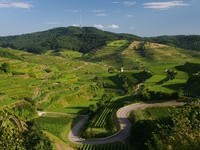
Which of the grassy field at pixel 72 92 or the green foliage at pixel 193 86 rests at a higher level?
the green foliage at pixel 193 86

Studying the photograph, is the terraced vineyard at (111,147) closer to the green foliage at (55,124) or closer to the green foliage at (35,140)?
the green foliage at (35,140)

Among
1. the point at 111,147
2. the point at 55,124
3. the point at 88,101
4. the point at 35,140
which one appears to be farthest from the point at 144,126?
the point at 88,101

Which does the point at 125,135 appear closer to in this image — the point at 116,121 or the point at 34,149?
the point at 116,121

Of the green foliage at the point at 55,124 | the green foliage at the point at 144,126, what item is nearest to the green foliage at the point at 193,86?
the green foliage at the point at 144,126

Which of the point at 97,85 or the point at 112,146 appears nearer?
the point at 112,146

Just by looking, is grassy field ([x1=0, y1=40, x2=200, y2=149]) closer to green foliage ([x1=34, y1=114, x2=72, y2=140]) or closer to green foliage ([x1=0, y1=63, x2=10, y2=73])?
green foliage ([x1=34, y1=114, x2=72, y2=140])

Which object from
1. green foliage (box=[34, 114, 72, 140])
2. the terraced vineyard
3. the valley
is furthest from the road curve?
the terraced vineyard

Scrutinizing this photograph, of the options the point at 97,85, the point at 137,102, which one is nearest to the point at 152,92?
the point at 137,102

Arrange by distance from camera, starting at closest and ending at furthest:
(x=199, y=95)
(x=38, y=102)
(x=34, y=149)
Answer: (x=34, y=149) → (x=199, y=95) → (x=38, y=102)
